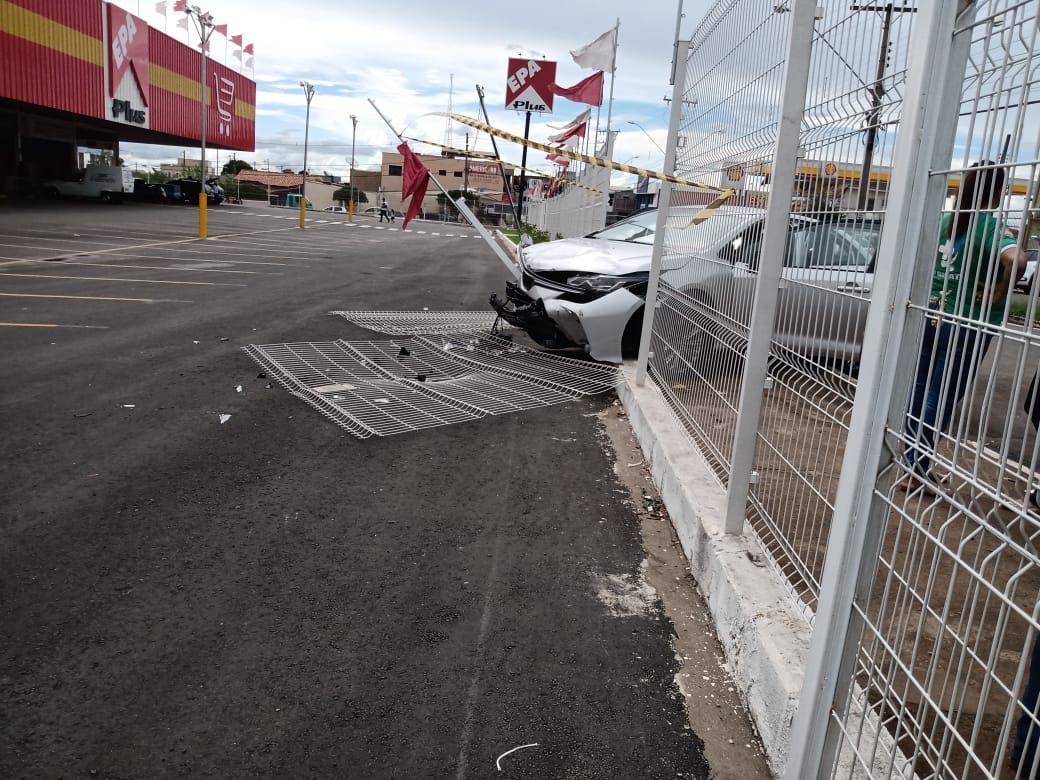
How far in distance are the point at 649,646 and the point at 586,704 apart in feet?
1.60

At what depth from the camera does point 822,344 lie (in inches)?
111

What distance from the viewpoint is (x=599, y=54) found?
14.6 meters

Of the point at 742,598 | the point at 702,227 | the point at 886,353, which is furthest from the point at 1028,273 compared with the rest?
the point at 702,227

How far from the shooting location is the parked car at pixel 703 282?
2.65m

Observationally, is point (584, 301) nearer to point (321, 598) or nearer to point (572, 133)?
point (321, 598)

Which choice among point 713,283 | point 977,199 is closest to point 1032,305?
point 977,199

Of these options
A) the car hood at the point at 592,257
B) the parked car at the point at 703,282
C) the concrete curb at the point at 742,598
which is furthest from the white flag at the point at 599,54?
the concrete curb at the point at 742,598

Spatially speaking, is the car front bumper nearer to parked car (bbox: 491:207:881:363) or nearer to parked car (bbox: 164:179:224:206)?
parked car (bbox: 491:207:881:363)

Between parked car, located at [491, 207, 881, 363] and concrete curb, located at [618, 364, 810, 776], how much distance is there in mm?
733

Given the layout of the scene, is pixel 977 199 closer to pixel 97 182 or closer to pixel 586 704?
A: pixel 586 704

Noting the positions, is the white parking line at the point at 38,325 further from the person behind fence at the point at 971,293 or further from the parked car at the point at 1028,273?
the parked car at the point at 1028,273

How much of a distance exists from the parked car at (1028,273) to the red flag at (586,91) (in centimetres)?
1590

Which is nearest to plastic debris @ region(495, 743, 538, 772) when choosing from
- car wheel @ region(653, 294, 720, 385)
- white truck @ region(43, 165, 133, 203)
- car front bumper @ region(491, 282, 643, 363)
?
car wheel @ region(653, 294, 720, 385)

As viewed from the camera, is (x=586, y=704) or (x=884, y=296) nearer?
(x=884, y=296)
